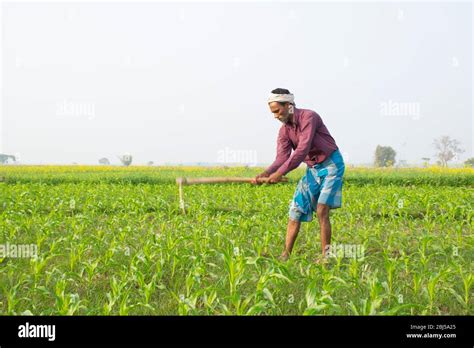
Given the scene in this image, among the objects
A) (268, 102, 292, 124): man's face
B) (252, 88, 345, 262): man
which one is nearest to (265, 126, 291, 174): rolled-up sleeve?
(252, 88, 345, 262): man

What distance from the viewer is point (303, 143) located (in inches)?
171

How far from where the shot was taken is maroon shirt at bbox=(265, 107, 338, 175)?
4332 millimetres

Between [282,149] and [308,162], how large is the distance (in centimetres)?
37

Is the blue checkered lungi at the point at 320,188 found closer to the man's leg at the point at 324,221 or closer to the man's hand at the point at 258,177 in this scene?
the man's leg at the point at 324,221

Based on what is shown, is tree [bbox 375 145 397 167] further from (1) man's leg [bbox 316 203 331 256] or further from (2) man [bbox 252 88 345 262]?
(1) man's leg [bbox 316 203 331 256]

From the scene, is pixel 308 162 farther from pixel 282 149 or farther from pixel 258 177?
pixel 258 177

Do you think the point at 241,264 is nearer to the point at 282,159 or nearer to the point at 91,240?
the point at 282,159

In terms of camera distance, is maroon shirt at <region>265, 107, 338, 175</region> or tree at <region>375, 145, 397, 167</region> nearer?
maroon shirt at <region>265, 107, 338, 175</region>

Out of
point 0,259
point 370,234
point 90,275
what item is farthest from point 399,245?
point 0,259

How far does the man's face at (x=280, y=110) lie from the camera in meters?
4.36

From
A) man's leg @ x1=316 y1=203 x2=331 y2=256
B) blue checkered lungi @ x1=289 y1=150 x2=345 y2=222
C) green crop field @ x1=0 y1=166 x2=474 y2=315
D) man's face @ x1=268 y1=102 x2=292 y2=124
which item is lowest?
green crop field @ x1=0 y1=166 x2=474 y2=315

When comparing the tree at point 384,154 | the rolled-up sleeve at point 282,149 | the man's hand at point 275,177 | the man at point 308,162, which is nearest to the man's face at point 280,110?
the man at point 308,162

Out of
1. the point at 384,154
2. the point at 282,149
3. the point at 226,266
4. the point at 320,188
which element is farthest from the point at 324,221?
the point at 384,154

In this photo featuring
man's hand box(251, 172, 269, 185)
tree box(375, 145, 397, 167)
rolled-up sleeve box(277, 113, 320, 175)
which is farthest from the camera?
tree box(375, 145, 397, 167)
